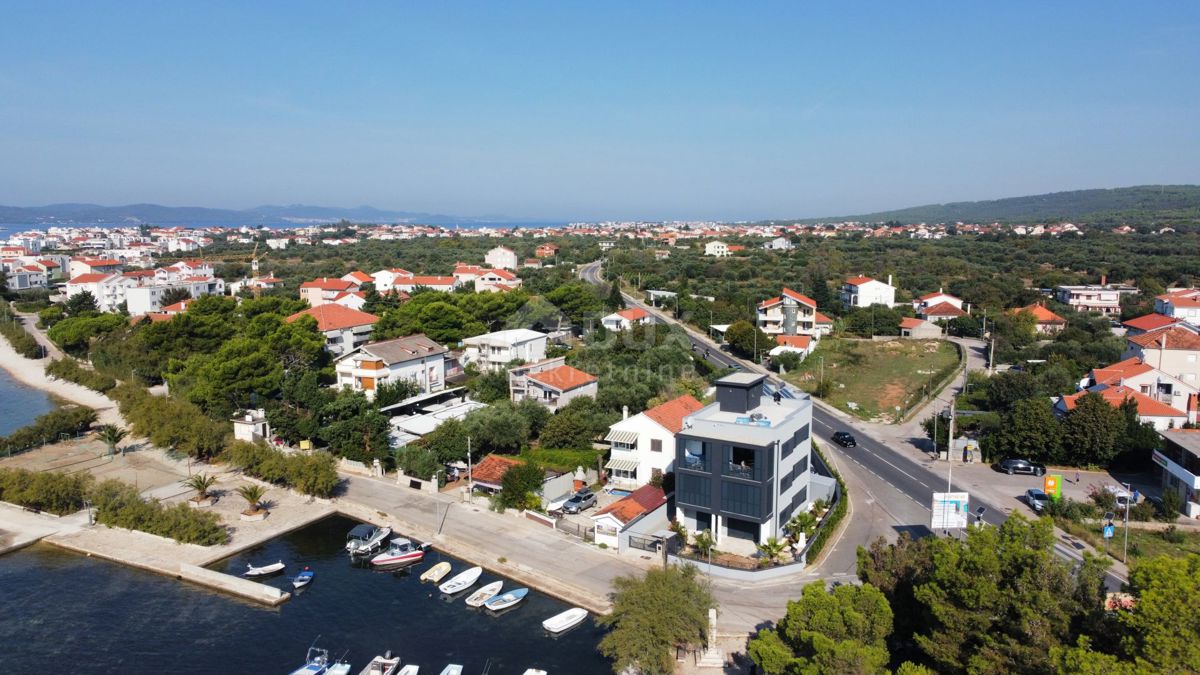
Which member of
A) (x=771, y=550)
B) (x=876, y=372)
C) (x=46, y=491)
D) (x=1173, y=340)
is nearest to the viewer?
(x=771, y=550)

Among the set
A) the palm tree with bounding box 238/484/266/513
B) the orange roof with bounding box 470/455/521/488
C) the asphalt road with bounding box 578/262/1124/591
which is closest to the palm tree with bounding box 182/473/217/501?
the palm tree with bounding box 238/484/266/513

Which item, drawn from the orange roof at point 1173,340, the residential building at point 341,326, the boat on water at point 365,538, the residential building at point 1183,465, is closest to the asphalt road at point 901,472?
the residential building at point 1183,465

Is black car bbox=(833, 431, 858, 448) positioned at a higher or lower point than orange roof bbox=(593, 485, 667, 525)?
lower

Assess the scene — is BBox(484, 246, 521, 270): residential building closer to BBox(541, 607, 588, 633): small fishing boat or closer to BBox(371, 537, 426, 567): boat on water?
BBox(371, 537, 426, 567): boat on water

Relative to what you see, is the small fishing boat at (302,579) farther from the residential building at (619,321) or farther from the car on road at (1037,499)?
the residential building at (619,321)

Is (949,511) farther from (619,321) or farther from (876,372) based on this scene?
(619,321)

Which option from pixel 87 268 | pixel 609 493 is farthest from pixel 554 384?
pixel 87 268

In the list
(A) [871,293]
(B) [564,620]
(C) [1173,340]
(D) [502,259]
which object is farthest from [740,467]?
(D) [502,259]
